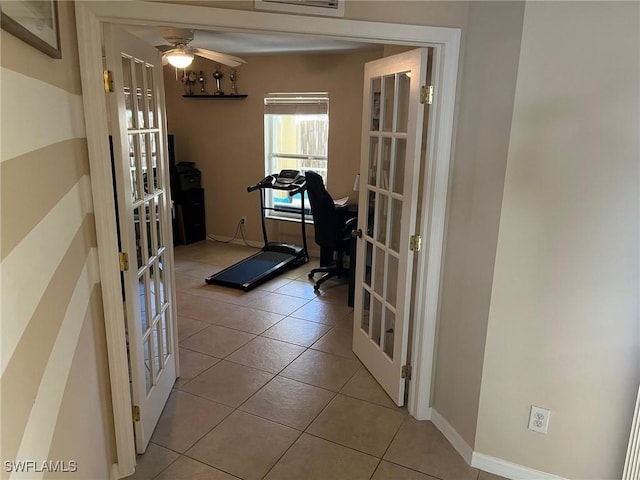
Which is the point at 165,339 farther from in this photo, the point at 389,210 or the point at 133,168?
the point at 389,210

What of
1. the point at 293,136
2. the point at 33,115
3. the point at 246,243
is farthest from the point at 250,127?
the point at 33,115

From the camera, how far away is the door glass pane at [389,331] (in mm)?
2811

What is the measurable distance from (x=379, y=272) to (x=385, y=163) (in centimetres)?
67

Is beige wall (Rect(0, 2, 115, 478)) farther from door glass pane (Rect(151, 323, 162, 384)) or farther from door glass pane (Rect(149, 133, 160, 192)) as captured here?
door glass pane (Rect(149, 133, 160, 192))

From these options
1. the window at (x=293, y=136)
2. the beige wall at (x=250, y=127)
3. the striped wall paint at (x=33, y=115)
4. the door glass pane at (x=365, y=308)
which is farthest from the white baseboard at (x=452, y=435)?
the window at (x=293, y=136)

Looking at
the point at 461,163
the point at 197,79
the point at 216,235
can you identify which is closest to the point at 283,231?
the point at 216,235

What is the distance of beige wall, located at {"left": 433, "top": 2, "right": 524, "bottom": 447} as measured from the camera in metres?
1.98

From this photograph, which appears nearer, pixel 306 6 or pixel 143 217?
pixel 306 6

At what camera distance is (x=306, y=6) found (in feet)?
6.47

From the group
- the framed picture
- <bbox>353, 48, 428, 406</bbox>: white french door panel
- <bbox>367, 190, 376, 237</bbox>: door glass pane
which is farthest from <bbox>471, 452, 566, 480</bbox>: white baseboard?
the framed picture

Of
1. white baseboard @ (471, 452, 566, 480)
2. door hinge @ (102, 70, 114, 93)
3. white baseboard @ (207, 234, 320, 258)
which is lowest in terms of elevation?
white baseboard @ (471, 452, 566, 480)

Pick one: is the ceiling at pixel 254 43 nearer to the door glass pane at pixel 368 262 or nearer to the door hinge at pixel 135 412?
the door glass pane at pixel 368 262

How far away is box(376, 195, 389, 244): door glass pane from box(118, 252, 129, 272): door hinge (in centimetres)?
146

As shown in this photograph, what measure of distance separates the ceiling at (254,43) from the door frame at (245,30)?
1.99 metres
